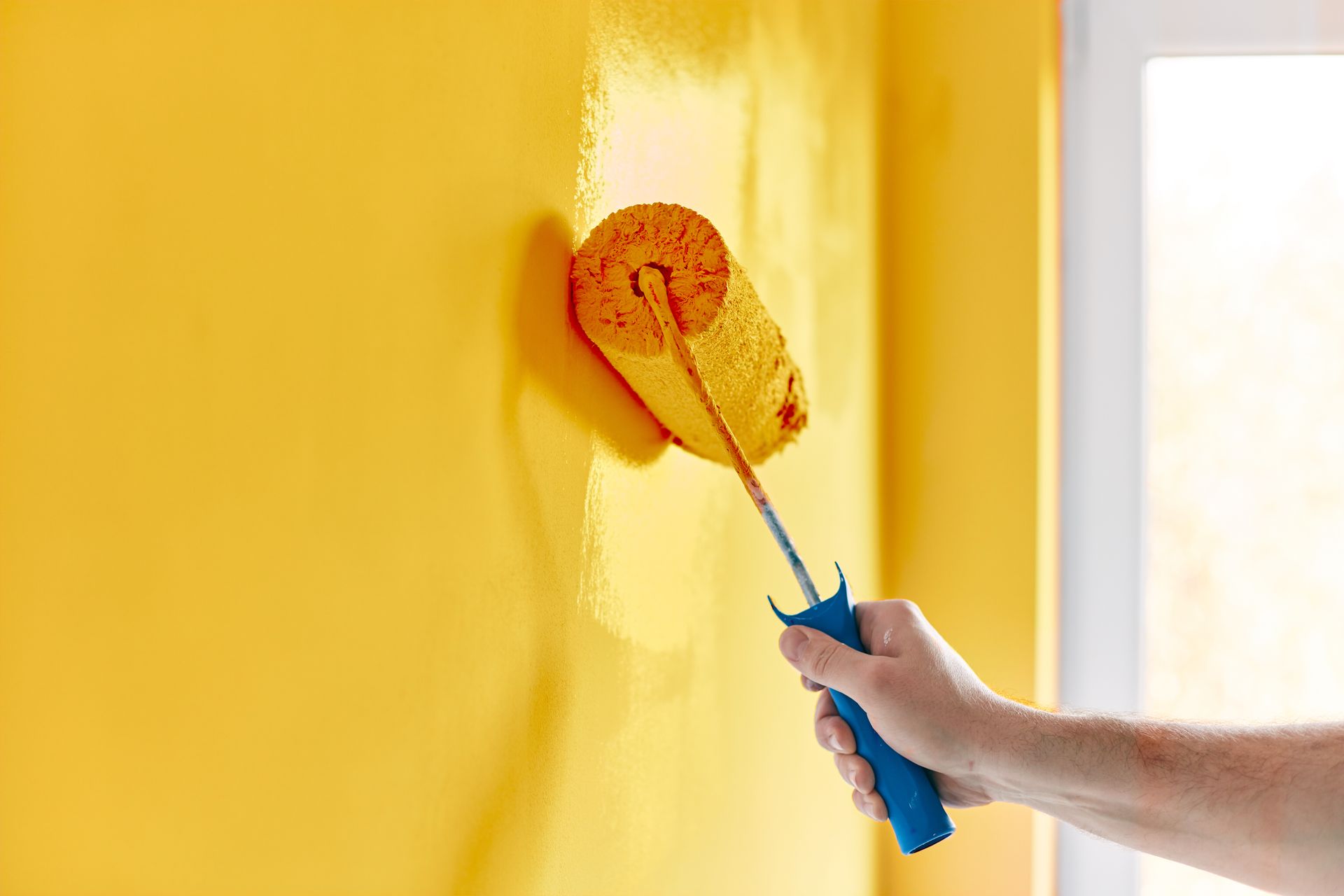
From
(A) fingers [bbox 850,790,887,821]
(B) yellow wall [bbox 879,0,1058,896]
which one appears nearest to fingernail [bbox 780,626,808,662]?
(A) fingers [bbox 850,790,887,821]

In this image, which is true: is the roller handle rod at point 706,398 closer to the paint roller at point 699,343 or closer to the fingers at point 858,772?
the paint roller at point 699,343

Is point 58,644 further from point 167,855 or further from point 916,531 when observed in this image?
point 916,531

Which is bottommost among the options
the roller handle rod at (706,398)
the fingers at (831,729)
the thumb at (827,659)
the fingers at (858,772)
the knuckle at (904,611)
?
the fingers at (858,772)

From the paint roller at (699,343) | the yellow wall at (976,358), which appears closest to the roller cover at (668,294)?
the paint roller at (699,343)

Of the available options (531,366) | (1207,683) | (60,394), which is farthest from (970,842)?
(60,394)

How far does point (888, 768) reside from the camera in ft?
2.15

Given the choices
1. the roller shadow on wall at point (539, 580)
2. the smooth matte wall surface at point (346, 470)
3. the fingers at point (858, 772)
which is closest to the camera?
the smooth matte wall surface at point (346, 470)

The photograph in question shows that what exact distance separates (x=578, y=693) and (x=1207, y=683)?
1.07m

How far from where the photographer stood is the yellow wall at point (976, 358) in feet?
4.26

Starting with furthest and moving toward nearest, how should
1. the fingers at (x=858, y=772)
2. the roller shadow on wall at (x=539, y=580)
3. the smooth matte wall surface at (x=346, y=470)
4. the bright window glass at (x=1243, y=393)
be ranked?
1. the bright window glass at (x=1243, y=393)
2. the fingers at (x=858, y=772)
3. the roller shadow on wall at (x=539, y=580)
4. the smooth matte wall surface at (x=346, y=470)

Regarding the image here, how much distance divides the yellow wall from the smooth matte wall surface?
1.94ft

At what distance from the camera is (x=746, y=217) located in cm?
89

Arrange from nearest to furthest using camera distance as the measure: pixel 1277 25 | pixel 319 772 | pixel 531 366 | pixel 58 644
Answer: pixel 58 644 → pixel 319 772 → pixel 531 366 → pixel 1277 25

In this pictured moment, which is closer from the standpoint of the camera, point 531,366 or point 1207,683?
point 531,366
